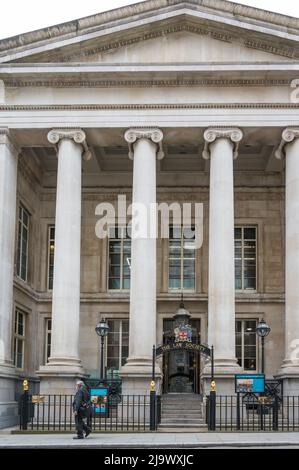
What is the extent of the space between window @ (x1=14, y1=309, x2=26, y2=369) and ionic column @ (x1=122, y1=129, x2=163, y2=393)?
25.6ft

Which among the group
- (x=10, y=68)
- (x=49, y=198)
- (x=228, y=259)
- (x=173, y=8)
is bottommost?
(x=228, y=259)

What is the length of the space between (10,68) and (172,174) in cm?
1071

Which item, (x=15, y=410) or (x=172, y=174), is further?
(x=172, y=174)

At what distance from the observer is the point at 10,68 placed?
30891 millimetres

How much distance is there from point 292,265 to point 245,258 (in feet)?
26.5

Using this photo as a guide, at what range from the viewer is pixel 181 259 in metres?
38.2

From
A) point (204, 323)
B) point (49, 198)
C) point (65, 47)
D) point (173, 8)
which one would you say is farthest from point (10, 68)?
point (204, 323)

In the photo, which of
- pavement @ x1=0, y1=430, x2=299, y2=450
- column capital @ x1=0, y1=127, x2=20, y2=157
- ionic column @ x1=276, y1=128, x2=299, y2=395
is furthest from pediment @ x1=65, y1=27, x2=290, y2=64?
pavement @ x1=0, y1=430, x2=299, y2=450

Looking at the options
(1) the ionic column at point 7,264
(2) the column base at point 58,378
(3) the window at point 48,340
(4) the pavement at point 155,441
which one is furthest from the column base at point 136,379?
(3) the window at point 48,340

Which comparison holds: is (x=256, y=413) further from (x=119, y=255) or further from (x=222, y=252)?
(x=119, y=255)

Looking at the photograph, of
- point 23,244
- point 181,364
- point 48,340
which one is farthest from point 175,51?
point 48,340

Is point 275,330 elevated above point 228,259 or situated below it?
below
